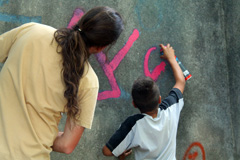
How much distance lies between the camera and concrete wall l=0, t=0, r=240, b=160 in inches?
91.7

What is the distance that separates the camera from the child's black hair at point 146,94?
6.59 feet

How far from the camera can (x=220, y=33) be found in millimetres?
2869

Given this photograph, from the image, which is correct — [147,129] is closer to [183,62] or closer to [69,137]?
[69,137]

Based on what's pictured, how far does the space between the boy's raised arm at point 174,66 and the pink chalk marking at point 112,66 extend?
36cm

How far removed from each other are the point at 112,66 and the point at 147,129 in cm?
70

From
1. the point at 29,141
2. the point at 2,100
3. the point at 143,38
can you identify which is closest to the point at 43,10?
the point at 143,38

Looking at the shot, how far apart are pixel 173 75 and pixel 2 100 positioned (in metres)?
1.77

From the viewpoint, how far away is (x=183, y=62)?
2709mm

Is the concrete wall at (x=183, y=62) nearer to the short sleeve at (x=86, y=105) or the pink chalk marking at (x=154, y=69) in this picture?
the pink chalk marking at (x=154, y=69)

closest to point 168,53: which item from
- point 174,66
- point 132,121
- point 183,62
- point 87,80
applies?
point 174,66

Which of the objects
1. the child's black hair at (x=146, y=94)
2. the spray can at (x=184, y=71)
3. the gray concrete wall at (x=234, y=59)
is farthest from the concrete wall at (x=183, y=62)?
the child's black hair at (x=146, y=94)

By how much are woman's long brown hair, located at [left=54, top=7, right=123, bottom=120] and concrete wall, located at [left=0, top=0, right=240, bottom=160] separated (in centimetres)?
99

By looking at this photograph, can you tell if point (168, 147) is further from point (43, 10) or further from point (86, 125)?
point (43, 10)

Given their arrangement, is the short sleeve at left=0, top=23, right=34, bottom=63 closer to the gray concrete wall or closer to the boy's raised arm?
the boy's raised arm
